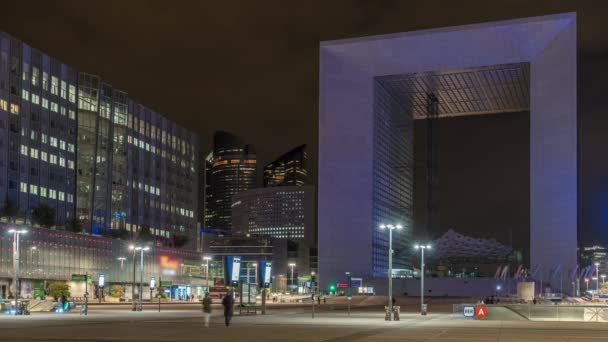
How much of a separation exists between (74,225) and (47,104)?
21.5m

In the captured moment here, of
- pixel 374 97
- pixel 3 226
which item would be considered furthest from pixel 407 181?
pixel 3 226

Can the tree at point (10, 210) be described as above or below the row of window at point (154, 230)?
above

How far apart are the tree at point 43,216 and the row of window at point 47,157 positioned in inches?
372

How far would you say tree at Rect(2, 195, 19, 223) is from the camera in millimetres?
117000

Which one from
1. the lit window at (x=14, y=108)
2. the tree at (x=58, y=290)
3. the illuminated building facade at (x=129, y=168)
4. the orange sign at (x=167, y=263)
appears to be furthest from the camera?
the orange sign at (x=167, y=263)

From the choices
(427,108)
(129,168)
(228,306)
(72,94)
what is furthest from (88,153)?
(228,306)

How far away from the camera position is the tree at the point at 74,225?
436 ft

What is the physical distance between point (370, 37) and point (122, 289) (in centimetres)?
6753

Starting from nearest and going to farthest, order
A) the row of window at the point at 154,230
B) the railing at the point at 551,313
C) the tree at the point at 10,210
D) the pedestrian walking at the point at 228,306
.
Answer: the pedestrian walking at the point at 228,306, the railing at the point at 551,313, the tree at the point at 10,210, the row of window at the point at 154,230

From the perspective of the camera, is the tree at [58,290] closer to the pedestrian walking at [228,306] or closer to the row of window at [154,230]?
the pedestrian walking at [228,306]

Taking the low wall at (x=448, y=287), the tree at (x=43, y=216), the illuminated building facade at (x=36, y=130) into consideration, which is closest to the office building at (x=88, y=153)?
the illuminated building facade at (x=36, y=130)

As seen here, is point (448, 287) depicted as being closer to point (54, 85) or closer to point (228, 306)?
point (54, 85)

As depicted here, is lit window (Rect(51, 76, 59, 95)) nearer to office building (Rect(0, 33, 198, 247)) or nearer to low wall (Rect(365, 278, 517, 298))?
office building (Rect(0, 33, 198, 247))

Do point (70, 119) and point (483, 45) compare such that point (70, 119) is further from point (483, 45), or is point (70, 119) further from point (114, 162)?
point (483, 45)
